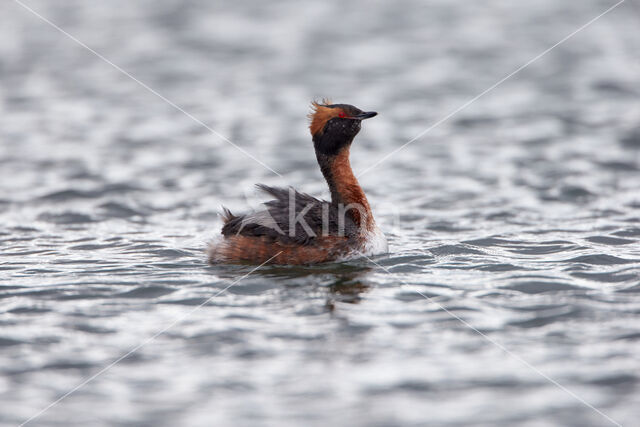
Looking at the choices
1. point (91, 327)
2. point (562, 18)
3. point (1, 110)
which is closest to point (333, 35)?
point (562, 18)

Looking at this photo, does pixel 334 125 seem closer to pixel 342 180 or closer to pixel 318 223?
pixel 342 180

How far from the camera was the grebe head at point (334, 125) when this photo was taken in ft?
30.6

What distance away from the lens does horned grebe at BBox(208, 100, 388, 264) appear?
8781 mm

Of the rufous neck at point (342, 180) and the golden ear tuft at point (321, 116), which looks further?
the rufous neck at point (342, 180)

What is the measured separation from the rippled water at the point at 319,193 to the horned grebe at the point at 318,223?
0.21m

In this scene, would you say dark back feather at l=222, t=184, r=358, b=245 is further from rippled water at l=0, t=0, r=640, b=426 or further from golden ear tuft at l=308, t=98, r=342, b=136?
golden ear tuft at l=308, t=98, r=342, b=136

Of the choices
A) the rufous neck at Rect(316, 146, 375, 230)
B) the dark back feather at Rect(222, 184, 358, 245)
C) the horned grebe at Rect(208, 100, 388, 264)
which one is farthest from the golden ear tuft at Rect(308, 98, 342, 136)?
the dark back feather at Rect(222, 184, 358, 245)

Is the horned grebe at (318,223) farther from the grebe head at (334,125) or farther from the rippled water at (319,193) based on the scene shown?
the rippled water at (319,193)

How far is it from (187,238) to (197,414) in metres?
4.71

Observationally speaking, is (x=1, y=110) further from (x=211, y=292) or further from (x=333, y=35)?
(x=211, y=292)

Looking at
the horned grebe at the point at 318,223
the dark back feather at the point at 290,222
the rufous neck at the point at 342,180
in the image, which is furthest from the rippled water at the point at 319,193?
the rufous neck at the point at 342,180

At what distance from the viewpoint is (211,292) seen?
8.18m

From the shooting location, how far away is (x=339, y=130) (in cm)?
941

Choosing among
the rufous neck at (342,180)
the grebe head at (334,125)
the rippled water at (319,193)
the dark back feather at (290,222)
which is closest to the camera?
the rippled water at (319,193)
